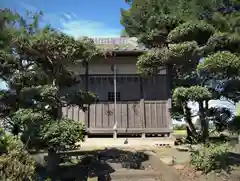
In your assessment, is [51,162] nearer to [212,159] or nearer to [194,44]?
[212,159]

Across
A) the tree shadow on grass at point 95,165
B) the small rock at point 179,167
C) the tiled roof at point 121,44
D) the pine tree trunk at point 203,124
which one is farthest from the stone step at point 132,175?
the tiled roof at point 121,44

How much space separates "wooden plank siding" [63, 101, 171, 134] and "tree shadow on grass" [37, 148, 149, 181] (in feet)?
10.4

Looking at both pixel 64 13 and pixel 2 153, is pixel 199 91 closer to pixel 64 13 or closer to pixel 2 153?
pixel 2 153

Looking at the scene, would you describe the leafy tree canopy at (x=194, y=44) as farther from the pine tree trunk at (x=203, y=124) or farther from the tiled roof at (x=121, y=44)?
the tiled roof at (x=121, y=44)

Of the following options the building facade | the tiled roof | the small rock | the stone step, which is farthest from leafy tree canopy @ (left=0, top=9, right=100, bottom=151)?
the building facade

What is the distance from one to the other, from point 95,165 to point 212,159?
3.07 meters

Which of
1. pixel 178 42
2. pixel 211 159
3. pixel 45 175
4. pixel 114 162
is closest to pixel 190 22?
pixel 178 42

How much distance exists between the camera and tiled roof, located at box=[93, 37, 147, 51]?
1230cm

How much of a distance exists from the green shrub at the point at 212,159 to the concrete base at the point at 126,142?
3.42 m

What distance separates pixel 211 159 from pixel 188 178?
774 millimetres

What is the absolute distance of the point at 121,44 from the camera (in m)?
13.8

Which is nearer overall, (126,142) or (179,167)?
(179,167)

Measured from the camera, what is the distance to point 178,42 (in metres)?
8.96

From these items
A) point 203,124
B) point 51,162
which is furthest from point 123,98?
point 51,162
